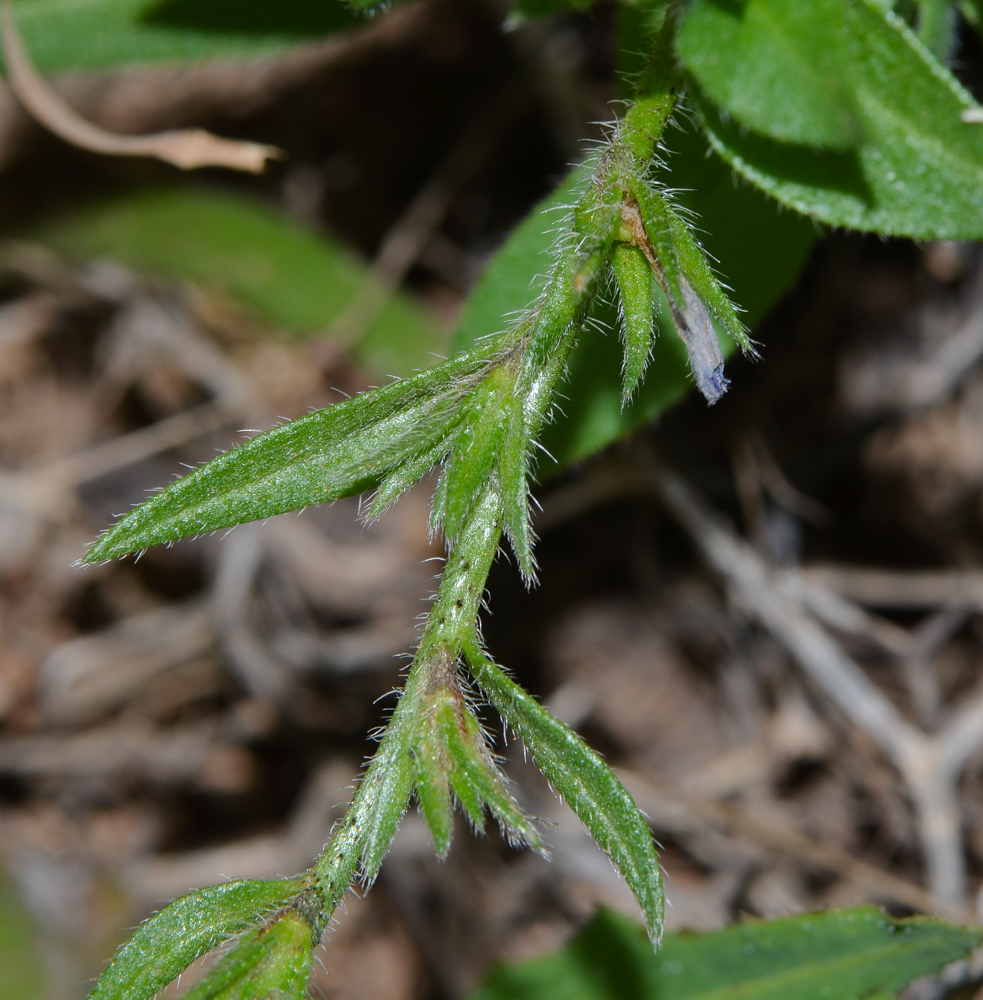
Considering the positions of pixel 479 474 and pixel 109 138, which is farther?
pixel 109 138

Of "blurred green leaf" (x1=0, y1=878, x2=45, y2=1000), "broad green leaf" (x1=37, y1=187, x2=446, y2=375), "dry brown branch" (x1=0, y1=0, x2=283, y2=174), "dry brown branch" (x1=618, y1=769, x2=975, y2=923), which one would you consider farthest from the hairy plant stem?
"blurred green leaf" (x1=0, y1=878, x2=45, y2=1000)

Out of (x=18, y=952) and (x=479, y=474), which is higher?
(x=479, y=474)

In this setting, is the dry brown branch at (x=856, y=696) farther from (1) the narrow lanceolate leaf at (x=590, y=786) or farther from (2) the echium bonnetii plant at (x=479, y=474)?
(1) the narrow lanceolate leaf at (x=590, y=786)

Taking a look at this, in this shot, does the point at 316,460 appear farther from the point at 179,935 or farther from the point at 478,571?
the point at 179,935

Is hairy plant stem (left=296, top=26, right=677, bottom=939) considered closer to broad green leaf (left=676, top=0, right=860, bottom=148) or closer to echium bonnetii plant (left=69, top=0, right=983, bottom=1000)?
echium bonnetii plant (left=69, top=0, right=983, bottom=1000)

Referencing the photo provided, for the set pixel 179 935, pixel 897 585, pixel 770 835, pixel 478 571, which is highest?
pixel 478 571

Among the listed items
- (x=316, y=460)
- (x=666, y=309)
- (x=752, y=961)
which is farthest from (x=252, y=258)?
(x=752, y=961)
